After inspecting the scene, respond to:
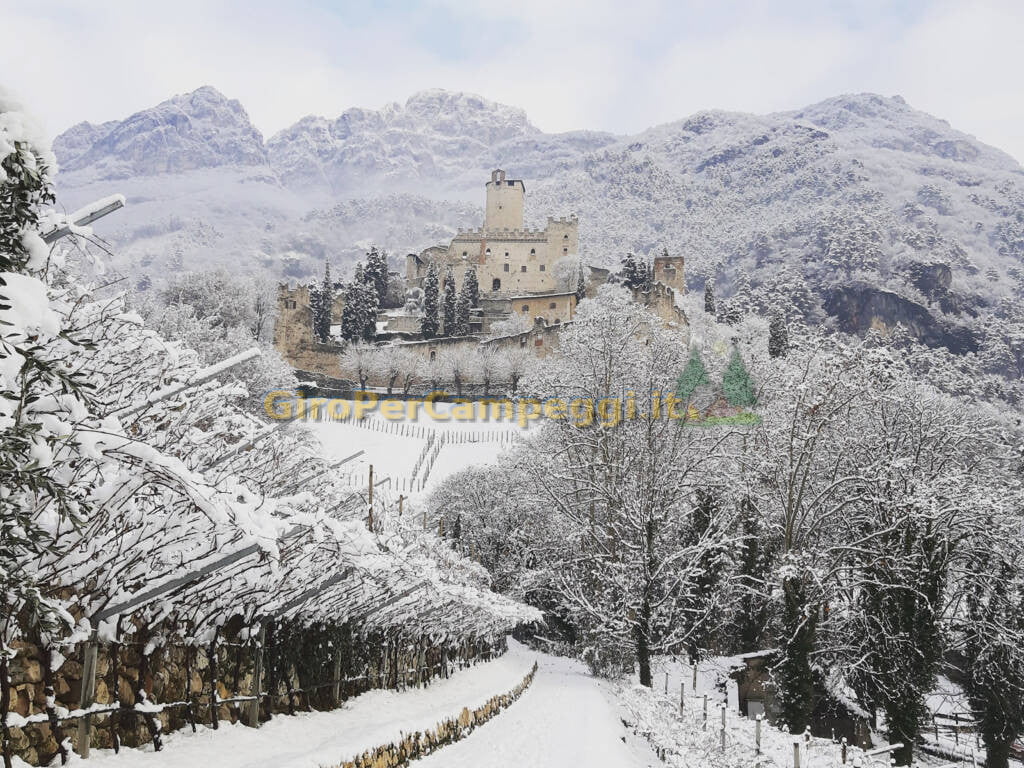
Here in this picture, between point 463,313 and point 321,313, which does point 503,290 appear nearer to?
point 463,313

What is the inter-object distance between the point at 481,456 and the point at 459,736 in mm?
43189

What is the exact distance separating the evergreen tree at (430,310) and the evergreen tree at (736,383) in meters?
29.6

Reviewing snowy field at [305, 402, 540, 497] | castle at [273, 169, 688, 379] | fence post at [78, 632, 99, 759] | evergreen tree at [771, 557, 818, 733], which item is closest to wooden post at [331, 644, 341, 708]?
fence post at [78, 632, 99, 759]

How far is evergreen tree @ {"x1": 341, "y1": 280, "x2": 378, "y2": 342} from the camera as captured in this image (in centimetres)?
7788

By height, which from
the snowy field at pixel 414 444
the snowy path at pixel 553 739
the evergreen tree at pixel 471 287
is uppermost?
the evergreen tree at pixel 471 287

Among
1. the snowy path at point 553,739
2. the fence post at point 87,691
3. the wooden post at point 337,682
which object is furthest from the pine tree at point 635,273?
the fence post at point 87,691

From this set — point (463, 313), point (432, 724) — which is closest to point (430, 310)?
point (463, 313)

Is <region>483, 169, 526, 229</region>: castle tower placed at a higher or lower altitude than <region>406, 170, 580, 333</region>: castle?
higher

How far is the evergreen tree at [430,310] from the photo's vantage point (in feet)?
260

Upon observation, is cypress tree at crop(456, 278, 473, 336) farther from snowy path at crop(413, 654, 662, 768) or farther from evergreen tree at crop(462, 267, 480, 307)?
snowy path at crop(413, 654, 662, 768)

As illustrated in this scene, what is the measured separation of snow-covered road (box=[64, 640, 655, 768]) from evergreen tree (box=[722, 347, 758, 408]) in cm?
3884

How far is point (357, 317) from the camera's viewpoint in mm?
77938

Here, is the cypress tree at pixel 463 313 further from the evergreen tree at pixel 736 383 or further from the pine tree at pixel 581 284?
the evergreen tree at pixel 736 383

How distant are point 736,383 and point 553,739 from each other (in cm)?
5175
